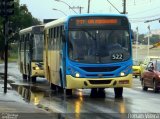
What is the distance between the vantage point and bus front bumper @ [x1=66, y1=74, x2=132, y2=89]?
901 inches

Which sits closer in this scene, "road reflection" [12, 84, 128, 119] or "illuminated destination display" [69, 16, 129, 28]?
"road reflection" [12, 84, 128, 119]

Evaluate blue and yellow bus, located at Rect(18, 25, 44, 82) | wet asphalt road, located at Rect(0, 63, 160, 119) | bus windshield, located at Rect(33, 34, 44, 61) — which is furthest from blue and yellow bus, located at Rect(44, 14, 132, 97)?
bus windshield, located at Rect(33, 34, 44, 61)

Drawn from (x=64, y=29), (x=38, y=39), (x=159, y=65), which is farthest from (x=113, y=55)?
(x=38, y=39)

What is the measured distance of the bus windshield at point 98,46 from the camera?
75.7 feet

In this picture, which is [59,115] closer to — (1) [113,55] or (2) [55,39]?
(1) [113,55]

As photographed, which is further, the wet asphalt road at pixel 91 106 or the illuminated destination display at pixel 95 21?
the illuminated destination display at pixel 95 21

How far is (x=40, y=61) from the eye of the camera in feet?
120

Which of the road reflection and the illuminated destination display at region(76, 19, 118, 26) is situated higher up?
the illuminated destination display at region(76, 19, 118, 26)

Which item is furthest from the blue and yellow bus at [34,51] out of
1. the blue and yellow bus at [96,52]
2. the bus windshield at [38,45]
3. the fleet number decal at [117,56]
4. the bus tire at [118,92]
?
the fleet number decal at [117,56]

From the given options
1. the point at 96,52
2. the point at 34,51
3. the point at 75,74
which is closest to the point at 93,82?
the point at 75,74

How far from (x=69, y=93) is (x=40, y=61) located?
11708mm

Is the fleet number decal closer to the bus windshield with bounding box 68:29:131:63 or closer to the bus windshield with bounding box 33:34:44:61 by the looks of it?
the bus windshield with bounding box 68:29:131:63

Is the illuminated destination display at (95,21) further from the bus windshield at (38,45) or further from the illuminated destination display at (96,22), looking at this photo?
the bus windshield at (38,45)

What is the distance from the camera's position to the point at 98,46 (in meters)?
23.2
